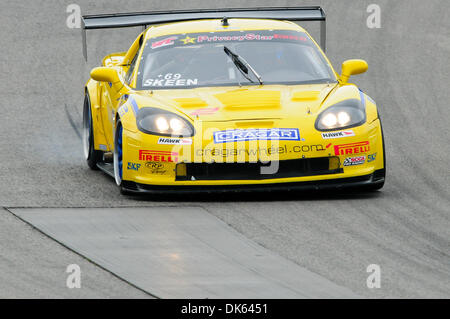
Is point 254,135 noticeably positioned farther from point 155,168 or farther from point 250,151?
point 155,168

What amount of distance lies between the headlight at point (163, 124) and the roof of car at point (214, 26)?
1596 mm

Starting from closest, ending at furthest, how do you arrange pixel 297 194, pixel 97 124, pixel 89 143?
pixel 297 194 < pixel 97 124 < pixel 89 143

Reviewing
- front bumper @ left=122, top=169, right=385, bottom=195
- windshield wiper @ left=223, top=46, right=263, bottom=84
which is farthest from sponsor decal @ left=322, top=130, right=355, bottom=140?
windshield wiper @ left=223, top=46, right=263, bottom=84

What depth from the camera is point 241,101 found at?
9.20m

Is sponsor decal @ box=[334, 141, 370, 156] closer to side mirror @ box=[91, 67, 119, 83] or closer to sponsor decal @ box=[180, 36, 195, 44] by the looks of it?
sponsor decal @ box=[180, 36, 195, 44]

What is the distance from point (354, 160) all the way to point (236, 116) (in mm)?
967

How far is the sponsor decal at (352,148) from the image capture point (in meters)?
8.83

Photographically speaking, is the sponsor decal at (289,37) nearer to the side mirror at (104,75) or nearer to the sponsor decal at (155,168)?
the side mirror at (104,75)

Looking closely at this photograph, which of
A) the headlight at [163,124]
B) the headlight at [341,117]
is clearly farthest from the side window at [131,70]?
the headlight at [341,117]

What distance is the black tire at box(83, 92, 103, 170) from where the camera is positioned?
1073 centimetres

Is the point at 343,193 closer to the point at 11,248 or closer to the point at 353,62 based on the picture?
the point at 353,62

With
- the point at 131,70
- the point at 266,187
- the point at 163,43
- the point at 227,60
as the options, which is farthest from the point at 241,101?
the point at 131,70
